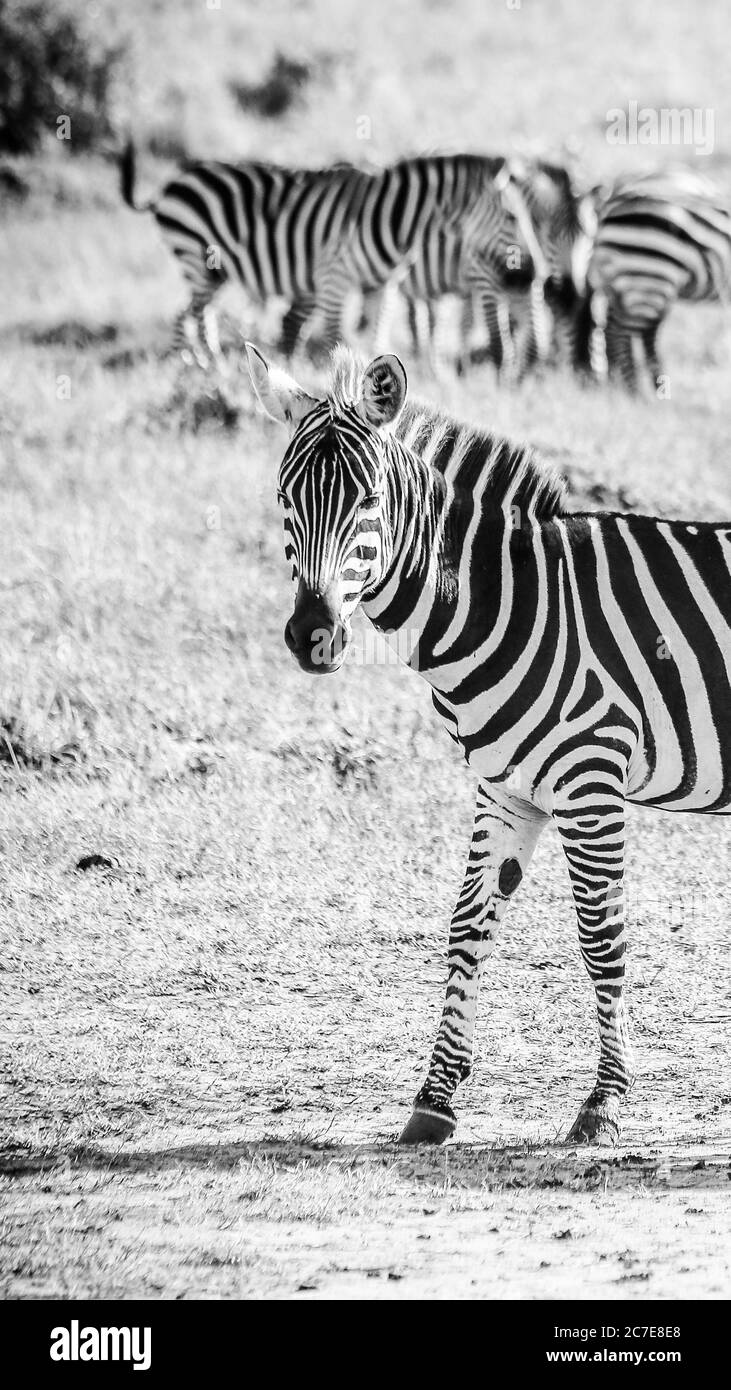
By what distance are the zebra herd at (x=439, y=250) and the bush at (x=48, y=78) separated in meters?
6.80

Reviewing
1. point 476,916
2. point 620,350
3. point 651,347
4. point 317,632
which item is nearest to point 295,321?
point 620,350

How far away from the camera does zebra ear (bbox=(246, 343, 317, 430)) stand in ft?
16.0

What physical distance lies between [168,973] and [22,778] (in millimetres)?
1729

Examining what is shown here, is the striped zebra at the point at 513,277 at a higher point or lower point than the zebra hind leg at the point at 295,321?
higher

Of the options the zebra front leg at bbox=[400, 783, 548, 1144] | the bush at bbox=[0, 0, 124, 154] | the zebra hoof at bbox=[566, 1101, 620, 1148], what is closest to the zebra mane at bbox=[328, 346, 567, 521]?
the zebra front leg at bbox=[400, 783, 548, 1144]

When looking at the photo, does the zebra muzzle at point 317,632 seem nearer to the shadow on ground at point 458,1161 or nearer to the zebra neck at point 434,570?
the zebra neck at point 434,570

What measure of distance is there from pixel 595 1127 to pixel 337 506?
1.98m

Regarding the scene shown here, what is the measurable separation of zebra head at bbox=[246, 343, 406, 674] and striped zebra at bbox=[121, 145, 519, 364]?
9.35 m

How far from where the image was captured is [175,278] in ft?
56.4

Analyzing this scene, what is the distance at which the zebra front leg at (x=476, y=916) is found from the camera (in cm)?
509

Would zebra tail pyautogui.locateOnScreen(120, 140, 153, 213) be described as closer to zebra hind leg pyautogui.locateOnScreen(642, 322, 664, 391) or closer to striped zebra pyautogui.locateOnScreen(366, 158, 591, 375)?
striped zebra pyautogui.locateOnScreen(366, 158, 591, 375)

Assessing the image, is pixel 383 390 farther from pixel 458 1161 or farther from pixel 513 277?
pixel 513 277

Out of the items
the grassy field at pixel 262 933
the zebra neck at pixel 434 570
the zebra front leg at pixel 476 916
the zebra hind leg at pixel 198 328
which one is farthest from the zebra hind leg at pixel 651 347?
the zebra front leg at pixel 476 916

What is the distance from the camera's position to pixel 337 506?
15.0ft
